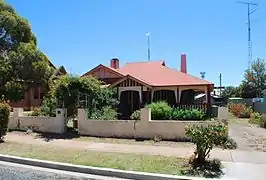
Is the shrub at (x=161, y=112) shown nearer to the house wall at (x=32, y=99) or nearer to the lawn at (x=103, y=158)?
the lawn at (x=103, y=158)

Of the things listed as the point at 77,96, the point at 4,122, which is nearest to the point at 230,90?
the point at 77,96

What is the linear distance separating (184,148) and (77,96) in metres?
6.82

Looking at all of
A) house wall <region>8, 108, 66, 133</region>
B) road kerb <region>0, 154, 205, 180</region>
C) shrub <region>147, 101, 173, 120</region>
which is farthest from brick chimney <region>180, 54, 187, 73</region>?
road kerb <region>0, 154, 205, 180</region>

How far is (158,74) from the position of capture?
89.2 feet

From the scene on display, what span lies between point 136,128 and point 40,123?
17.1 feet

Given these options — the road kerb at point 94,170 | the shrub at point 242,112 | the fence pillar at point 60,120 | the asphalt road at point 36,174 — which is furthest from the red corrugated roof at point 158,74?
the asphalt road at point 36,174

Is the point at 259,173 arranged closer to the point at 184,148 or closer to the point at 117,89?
the point at 184,148

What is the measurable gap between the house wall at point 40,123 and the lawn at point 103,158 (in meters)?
3.65

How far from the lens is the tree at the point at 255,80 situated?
50281 millimetres

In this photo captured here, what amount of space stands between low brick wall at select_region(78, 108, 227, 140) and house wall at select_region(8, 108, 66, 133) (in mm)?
1036

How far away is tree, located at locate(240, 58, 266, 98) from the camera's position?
50281 mm

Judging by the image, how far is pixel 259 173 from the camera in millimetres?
8938

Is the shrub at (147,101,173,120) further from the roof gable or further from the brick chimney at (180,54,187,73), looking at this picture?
the brick chimney at (180,54,187,73)

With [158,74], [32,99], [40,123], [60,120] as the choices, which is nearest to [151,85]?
[158,74]
